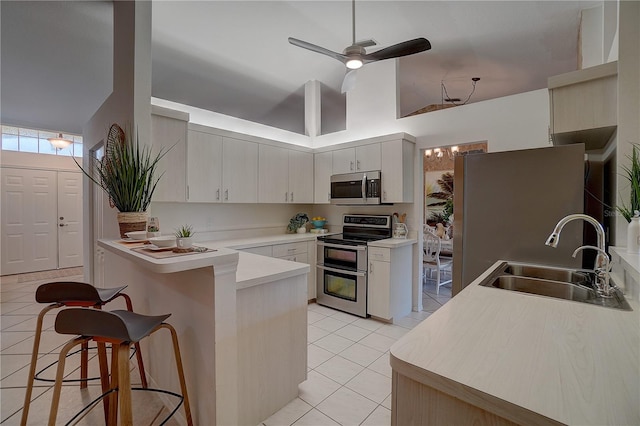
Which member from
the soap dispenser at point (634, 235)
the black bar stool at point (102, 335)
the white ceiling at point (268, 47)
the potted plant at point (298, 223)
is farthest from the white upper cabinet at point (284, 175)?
the soap dispenser at point (634, 235)

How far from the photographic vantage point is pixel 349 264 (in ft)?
12.0

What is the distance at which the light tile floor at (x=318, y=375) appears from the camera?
188cm

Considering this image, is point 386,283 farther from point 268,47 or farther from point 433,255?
point 268,47

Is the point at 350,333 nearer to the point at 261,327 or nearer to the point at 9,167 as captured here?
the point at 261,327

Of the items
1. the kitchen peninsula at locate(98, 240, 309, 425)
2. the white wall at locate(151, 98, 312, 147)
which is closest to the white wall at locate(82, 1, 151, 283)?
the white wall at locate(151, 98, 312, 147)

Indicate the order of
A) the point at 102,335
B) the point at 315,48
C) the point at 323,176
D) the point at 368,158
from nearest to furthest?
the point at 102,335, the point at 315,48, the point at 368,158, the point at 323,176

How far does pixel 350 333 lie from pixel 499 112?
2.86m

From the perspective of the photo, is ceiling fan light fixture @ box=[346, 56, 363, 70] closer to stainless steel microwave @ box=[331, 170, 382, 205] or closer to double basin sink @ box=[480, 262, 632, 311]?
stainless steel microwave @ box=[331, 170, 382, 205]

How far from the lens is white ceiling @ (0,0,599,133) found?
2842mm

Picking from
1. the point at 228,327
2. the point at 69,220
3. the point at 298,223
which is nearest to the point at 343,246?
the point at 298,223

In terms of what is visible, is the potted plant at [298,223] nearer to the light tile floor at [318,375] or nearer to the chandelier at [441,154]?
the light tile floor at [318,375]

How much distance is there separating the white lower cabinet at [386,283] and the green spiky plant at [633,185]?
6.74 feet

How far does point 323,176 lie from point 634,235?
3462 mm

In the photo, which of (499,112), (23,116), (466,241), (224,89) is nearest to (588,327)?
(466,241)
